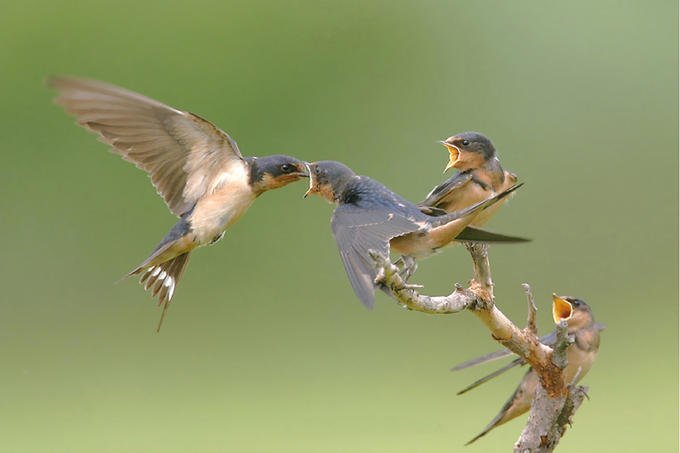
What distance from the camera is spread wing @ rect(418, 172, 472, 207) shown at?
5.10 m

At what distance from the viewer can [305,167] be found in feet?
15.7

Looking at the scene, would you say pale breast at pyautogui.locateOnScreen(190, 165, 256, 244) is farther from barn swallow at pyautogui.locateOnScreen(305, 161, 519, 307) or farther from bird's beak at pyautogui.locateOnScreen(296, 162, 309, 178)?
barn swallow at pyautogui.locateOnScreen(305, 161, 519, 307)

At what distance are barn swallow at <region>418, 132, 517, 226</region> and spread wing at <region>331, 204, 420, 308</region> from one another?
2.77 ft

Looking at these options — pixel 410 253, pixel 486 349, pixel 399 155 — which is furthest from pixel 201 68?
pixel 410 253

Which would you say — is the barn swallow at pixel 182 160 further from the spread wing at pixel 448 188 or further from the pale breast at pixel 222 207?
the spread wing at pixel 448 188

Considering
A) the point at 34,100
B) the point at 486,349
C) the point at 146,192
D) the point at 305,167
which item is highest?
the point at 305,167

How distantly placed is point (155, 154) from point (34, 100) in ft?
28.8

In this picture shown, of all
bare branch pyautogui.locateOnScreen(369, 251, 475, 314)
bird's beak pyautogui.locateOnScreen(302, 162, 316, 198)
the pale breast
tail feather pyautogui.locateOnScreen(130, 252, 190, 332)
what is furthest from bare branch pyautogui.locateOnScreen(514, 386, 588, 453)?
tail feather pyautogui.locateOnScreen(130, 252, 190, 332)

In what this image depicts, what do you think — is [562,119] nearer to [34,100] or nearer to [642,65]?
[642,65]

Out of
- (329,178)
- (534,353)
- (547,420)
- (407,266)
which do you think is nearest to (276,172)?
(329,178)

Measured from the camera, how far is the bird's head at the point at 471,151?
5191mm

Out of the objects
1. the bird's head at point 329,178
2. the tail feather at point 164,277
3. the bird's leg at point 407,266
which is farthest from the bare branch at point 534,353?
the tail feather at point 164,277

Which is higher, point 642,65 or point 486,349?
point 642,65

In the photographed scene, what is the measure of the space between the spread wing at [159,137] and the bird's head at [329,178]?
42 cm
